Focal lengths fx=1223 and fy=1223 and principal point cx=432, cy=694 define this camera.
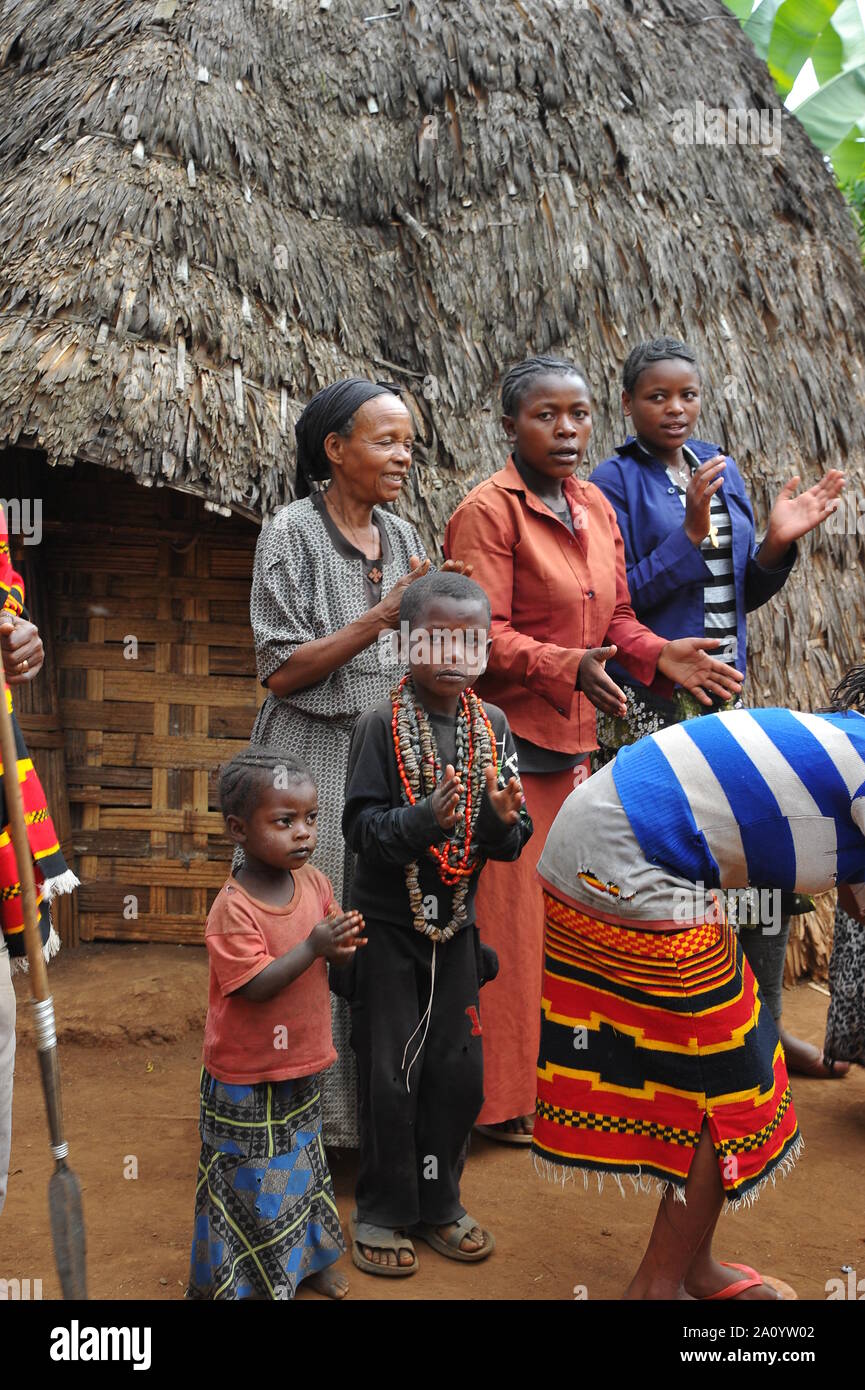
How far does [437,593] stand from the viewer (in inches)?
111

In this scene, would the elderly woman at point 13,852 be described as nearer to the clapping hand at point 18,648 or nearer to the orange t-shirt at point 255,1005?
the clapping hand at point 18,648

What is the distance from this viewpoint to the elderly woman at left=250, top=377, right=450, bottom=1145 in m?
3.19

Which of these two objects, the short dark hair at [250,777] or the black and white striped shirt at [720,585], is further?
the black and white striped shirt at [720,585]

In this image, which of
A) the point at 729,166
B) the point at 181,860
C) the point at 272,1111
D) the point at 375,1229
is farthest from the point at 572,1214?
the point at 729,166

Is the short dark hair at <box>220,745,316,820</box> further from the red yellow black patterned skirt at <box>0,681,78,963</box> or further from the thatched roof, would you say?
the thatched roof

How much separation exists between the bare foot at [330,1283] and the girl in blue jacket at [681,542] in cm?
153

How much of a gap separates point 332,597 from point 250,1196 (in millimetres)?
1483

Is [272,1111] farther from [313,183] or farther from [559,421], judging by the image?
[313,183]

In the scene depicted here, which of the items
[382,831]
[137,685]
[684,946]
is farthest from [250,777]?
[137,685]

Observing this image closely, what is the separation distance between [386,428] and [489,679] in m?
0.75

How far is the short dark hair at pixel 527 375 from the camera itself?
11.1 ft

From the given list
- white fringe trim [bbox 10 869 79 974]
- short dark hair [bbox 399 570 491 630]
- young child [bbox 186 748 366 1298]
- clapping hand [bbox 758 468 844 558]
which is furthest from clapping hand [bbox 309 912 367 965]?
clapping hand [bbox 758 468 844 558]

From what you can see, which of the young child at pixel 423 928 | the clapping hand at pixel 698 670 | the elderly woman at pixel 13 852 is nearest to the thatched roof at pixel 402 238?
the clapping hand at pixel 698 670

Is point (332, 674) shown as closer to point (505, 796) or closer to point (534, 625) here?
point (534, 625)
